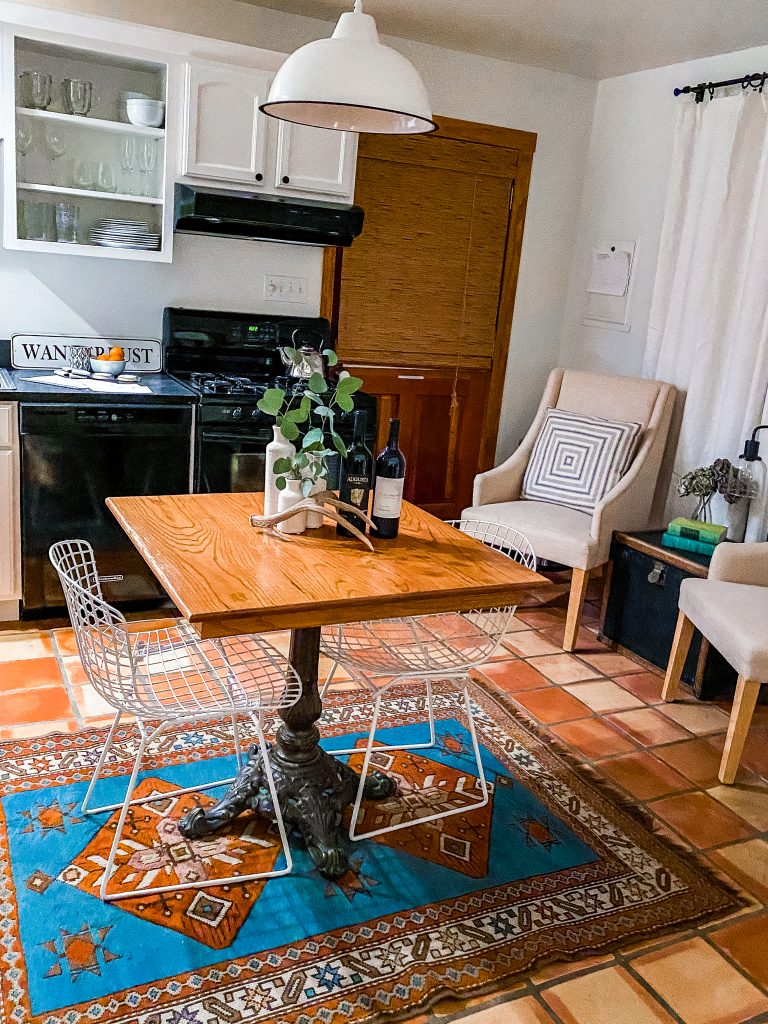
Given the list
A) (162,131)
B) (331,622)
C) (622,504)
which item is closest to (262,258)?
(162,131)

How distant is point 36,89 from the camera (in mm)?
3373

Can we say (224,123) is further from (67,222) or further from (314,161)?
Answer: (67,222)

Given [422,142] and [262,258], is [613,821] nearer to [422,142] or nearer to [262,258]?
[262,258]

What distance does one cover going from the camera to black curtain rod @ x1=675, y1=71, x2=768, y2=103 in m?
3.69

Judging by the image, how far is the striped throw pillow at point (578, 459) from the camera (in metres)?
4.00

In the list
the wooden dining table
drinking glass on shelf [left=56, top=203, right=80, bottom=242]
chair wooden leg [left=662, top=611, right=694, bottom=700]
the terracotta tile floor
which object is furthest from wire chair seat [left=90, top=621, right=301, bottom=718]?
drinking glass on shelf [left=56, top=203, right=80, bottom=242]

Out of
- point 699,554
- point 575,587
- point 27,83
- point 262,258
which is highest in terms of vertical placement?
point 27,83

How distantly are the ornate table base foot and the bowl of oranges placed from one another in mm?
1957

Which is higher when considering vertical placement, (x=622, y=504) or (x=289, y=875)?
(x=622, y=504)

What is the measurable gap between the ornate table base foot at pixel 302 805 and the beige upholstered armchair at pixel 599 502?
1.58 m

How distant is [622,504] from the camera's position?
12.5 ft

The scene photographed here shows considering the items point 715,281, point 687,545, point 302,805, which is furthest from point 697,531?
point 302,805

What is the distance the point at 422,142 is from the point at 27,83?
1.83 meters

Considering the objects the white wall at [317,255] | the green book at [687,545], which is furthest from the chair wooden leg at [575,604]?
the white wall at [317,255]
